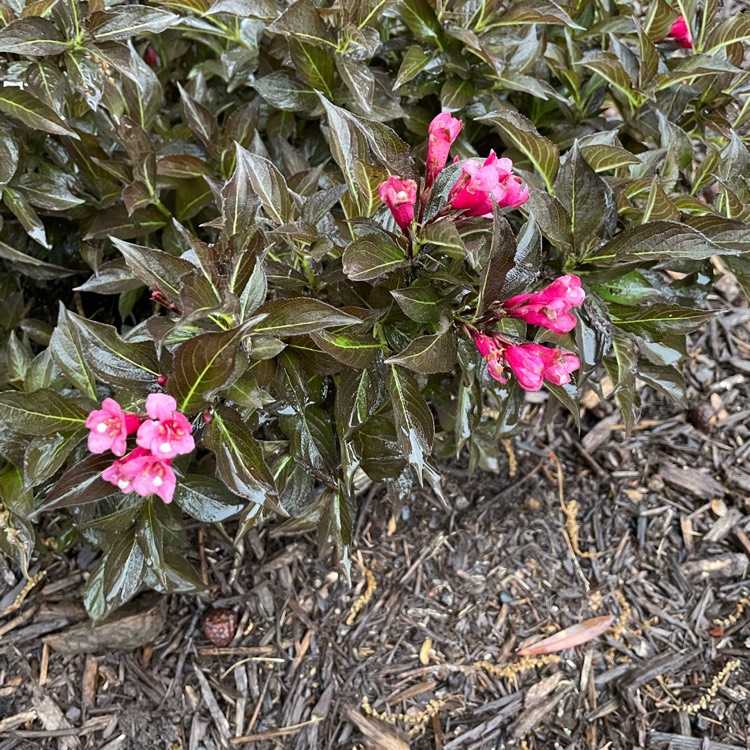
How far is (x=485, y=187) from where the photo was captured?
1.45 metres

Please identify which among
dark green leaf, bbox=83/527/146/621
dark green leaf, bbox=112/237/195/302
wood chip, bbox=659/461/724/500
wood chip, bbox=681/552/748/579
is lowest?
wood chip, bbox=681/552/748/579

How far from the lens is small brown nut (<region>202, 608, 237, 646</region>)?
238 cm

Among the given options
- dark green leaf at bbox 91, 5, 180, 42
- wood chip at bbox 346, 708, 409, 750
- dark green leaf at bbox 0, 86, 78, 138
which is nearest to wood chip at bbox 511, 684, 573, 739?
wood chip at bbox 346, 708, 409, 750

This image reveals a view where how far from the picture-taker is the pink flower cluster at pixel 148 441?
1302 millimetres

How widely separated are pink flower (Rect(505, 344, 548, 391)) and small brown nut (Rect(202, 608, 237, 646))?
4.69 feet

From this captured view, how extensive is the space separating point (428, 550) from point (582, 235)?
129 centimetres

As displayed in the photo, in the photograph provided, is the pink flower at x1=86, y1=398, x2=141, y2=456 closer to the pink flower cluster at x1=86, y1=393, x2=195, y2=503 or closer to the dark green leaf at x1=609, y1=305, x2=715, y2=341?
the pink flower cluster at x1=86, y1=393, x2=195, y2=503

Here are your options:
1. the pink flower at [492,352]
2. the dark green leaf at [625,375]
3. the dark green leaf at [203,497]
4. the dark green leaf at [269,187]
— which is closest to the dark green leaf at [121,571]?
the dark green leaf at [203,497]

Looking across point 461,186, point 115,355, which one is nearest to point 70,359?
point 115,355

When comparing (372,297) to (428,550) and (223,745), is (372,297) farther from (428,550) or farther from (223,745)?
(223,745)

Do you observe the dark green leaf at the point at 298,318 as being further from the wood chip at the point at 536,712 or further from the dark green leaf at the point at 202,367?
the wood chip at the point at 536,712

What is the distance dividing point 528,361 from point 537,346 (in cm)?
4

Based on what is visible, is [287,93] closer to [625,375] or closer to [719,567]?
[625,375]

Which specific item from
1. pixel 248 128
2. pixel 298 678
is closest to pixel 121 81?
pixel 248 128
